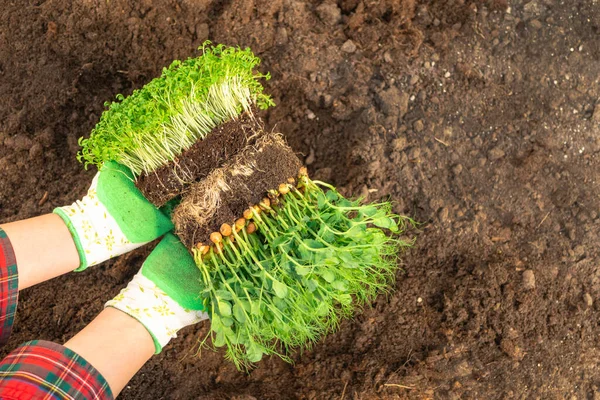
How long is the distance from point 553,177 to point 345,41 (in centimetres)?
96

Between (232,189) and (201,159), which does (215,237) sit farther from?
(201,159)

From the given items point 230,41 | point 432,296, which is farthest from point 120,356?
point 230,41

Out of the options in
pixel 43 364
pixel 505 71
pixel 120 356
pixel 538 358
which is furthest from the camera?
pixel 505 71

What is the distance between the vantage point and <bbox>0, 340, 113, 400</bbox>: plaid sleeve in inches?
49.4

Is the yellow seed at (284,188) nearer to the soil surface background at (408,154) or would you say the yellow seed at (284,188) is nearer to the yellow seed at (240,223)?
the yellow seed at (240,223)

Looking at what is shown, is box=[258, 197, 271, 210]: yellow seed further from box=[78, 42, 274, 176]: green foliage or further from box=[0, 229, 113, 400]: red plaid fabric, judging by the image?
box=[0, 229, 113, 400]: red plaid fabric

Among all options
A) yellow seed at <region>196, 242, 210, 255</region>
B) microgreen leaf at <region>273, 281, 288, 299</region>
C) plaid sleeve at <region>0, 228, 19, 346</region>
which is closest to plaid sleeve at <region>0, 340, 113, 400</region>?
plaid sleeve at <region>0, 228, 19, 346</region>

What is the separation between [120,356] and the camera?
1483 mm

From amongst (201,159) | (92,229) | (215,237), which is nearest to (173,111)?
(201,159)

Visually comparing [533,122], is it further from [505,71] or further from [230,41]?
[230,41]

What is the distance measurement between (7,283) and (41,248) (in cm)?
15

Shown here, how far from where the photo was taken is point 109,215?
5.56ft

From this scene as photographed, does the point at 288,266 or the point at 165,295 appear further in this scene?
the point at 165,295

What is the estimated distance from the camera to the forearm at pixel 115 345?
1.45 m
